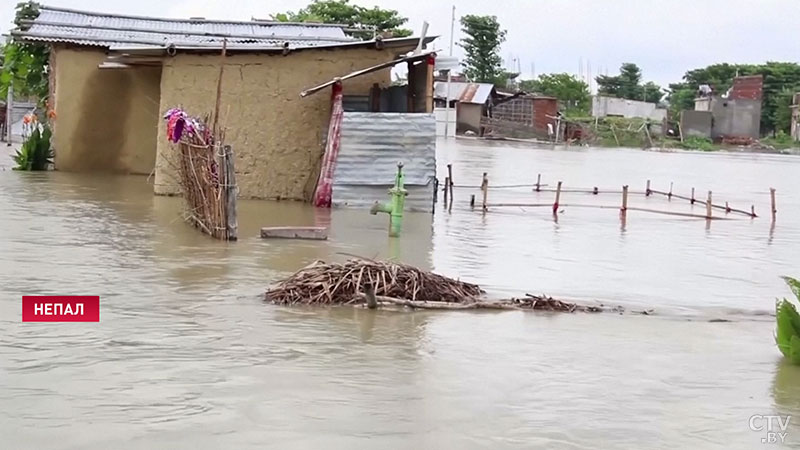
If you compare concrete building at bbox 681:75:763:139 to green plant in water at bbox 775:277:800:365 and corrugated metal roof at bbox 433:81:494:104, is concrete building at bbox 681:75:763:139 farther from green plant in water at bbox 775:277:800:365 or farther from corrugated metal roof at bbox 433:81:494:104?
green plant in water at bbox 775:277:800:365

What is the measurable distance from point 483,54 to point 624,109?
1178cm

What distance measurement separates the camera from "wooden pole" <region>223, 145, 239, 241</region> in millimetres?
12188

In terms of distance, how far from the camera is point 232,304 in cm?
897

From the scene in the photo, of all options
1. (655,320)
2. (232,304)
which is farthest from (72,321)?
(655,320)

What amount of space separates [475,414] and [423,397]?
1.39ft

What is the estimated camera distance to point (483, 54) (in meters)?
72.1

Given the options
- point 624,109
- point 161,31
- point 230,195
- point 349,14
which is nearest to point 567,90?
point 624,109

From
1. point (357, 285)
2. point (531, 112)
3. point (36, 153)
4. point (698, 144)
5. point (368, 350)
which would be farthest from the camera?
point (698, 144)

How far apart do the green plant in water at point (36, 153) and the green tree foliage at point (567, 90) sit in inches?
2348

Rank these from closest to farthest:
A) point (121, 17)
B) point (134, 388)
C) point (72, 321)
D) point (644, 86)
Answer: point (134, 388), point (72, 321), point (121, 17), point (644, 86)

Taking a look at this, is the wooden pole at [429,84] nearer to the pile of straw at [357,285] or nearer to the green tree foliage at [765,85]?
the pile of straw at [357,285]

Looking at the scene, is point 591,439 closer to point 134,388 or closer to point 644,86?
point 134,388

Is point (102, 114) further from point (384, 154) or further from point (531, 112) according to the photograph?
point (531, 112)

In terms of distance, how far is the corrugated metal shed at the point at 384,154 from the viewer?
17484 millimetres
